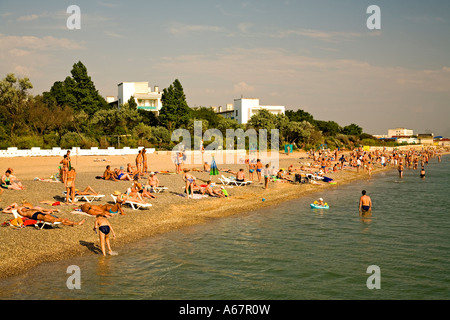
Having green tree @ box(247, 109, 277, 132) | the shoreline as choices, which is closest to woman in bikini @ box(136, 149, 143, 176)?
the shoreline

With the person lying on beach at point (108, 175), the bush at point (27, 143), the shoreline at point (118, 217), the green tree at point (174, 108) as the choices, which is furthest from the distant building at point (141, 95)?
the person lying on beach at point (108, 175)

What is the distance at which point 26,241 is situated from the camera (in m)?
10.6

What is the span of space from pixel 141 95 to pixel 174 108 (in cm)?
1433

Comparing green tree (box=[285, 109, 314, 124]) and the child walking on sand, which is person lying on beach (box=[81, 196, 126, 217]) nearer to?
the child walking on sand

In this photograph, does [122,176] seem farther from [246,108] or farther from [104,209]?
[246,108]

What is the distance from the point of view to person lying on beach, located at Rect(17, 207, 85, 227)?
38.1 feet

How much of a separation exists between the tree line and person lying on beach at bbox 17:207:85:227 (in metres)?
27.2

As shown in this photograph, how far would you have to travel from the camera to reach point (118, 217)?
1393 centimetres

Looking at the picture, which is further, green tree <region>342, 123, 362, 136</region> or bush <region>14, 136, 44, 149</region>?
green tree <region>342, 123, 362, 136</region>

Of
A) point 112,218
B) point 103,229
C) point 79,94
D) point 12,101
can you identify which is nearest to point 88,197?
point 112,218

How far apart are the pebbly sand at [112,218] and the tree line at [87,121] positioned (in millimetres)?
15190
